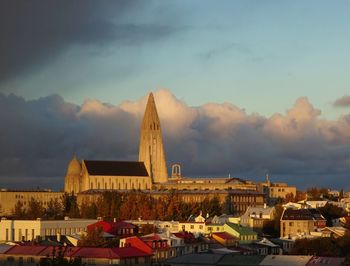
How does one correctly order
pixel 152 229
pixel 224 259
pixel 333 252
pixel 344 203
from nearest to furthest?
pixel 224 259, pixel 333 252, pixel 152 229, pixel 344 203

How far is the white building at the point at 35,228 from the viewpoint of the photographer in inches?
5418

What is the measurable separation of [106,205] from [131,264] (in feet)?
254

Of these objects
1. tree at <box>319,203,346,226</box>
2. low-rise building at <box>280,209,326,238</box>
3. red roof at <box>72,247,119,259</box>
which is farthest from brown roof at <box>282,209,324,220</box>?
red roof at <box>72,247,119,259</box>

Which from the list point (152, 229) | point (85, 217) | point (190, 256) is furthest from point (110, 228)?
point (85, 217)

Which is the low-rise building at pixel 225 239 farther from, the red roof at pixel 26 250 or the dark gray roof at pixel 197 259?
the red roof at pixel 26 250

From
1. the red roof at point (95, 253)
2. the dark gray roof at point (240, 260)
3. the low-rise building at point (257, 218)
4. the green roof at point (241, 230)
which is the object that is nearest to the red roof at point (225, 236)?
the green roof at point (241, 230)

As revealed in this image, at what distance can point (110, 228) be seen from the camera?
420ft

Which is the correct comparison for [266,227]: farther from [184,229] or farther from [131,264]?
[131,264]

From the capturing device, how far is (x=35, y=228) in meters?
138

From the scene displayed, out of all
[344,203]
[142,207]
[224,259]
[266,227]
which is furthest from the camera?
[344,203]

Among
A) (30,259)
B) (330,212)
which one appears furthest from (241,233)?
(330,212)

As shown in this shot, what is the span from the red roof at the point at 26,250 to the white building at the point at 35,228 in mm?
31766

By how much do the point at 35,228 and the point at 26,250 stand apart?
37.2 metres

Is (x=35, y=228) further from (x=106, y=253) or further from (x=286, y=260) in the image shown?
(x=286, y=260)
